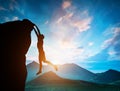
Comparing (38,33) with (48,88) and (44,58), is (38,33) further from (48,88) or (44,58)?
(48,88)

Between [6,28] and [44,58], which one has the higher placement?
[6,28]

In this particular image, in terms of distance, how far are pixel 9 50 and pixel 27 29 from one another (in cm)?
93

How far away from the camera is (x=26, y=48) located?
215 inches

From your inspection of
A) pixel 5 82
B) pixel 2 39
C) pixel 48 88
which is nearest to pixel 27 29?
pixel 2 39

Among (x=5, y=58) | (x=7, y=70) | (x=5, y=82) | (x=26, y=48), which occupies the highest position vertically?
(x=26, y=48)

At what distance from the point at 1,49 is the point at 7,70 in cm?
65

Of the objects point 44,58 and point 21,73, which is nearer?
point 21,73

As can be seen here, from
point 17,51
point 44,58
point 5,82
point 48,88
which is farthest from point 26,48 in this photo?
point 48,88

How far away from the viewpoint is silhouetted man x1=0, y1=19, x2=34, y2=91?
16.2 feet

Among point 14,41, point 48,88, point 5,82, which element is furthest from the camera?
point 48,88

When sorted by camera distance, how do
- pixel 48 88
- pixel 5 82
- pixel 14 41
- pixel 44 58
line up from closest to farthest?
pixel 5 82, pixel 14 41, pixel 44 58, pixel 48 88

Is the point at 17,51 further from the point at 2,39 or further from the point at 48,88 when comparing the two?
the point at 48,88

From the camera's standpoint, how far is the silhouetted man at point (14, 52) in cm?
495

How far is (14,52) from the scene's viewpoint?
5.17 m
